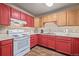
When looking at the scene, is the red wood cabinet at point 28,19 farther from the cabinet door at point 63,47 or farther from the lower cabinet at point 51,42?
the cabinet door at point 63,47

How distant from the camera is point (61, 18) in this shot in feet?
11.5

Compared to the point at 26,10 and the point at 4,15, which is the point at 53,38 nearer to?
the point at 26,10

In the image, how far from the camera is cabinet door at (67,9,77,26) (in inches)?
126

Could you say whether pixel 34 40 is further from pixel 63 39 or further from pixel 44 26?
pixel 63 39

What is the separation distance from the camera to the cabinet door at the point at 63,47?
2928 mm

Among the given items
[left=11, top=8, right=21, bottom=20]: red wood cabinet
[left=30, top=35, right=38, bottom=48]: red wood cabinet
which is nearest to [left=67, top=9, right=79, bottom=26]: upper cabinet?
[left=30, top=35, right=38, bottom=48]: red wood cabinet

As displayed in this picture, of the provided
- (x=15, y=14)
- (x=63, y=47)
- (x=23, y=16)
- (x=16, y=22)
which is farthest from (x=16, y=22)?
(x=63, y=47)

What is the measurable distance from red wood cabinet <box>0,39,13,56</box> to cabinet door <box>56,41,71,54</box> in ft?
5.18

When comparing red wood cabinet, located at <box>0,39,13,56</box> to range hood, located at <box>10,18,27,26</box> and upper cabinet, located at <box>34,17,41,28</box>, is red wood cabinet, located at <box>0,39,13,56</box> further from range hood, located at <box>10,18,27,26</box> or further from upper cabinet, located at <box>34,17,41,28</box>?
upper cabinet, located at <box>34,17,41,28</box>

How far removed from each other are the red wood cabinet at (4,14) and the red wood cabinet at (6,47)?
0.53 meters

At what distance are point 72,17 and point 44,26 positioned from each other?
105 cm

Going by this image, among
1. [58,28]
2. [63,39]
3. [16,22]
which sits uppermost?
[16,22]

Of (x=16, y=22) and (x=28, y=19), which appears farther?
(x=28, y=19)

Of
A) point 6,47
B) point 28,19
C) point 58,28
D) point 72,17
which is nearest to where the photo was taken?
point 6,47
